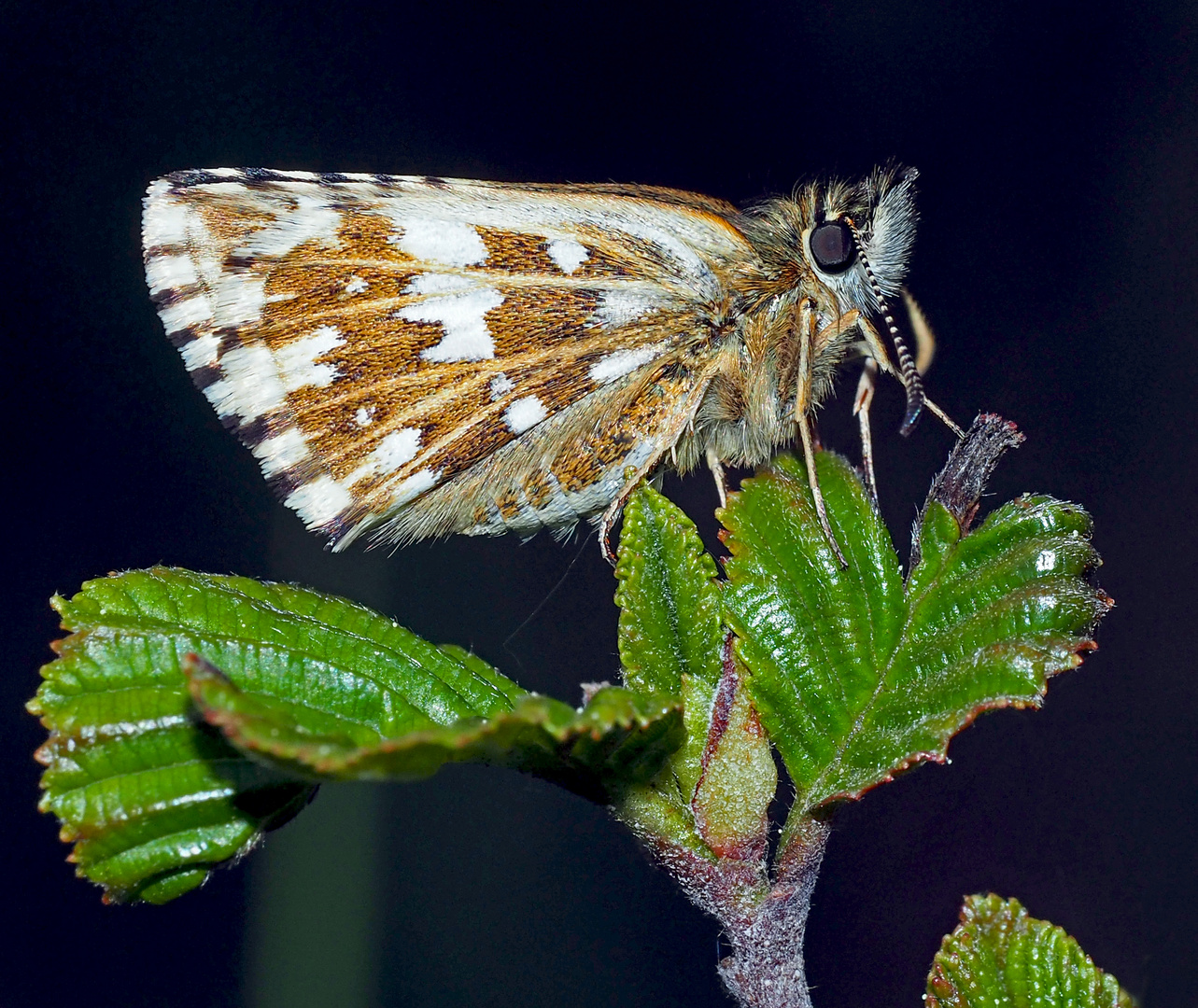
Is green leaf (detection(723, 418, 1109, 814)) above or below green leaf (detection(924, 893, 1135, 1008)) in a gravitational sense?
above

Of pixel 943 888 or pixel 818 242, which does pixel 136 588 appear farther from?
pixel 943 888

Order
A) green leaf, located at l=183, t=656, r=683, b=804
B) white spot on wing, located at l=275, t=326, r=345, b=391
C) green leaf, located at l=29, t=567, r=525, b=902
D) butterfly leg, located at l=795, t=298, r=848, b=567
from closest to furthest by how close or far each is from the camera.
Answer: green leaf, located at l=183, t=656, r=683, b=804
green leaf, located at l=29, t=567, r=525, b=902
butterfly leg, located at l=795, t=298, r=848, b=567
white spot on wing, located at l=275, t=326, r=345, b=391

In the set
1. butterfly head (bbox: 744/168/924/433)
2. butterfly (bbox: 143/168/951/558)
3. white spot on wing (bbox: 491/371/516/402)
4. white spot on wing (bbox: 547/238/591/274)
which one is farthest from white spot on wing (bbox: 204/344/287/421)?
butterfly head (bbox: 744/168/924/433)

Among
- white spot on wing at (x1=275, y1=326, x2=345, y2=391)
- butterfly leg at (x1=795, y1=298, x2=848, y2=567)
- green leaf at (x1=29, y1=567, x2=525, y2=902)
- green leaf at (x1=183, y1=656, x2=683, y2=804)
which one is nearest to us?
green leaf at (x1=183, y1=656, x2=683, y2=804)

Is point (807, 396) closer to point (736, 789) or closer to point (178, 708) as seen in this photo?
point (736, 789)

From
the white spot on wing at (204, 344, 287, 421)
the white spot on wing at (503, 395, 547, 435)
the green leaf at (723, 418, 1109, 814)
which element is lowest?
the green leaf at (723, 418, 1109, 814)

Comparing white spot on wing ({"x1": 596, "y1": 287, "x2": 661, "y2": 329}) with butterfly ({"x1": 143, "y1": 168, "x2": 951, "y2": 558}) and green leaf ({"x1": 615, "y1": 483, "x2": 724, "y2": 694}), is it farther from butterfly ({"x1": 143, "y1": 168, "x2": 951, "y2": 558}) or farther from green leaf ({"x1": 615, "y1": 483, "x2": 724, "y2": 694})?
green leaf ({"x1": 615, "y1": 483, "x2": 724, "y2": 694})

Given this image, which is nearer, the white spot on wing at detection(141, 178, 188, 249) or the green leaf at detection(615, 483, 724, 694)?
the green leaf at detection(615, 483, 724, 694)
